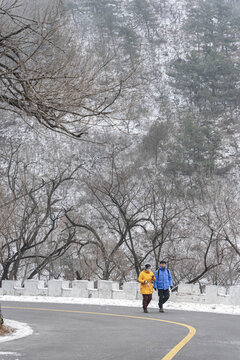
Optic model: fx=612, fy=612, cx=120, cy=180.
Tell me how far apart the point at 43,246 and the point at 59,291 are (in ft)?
84.0

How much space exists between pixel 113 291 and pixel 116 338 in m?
12.2

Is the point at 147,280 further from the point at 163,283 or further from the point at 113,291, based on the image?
the point at 113,291

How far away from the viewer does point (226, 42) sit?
82.4 meters

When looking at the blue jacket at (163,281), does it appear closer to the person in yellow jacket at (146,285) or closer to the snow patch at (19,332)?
the person in yellow jacket at (146,285)

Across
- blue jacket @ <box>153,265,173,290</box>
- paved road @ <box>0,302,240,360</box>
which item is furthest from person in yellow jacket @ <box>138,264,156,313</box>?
paved road @ <box>0,302,240,360</box>

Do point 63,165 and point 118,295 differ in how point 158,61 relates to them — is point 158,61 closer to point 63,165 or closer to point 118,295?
point 63,165

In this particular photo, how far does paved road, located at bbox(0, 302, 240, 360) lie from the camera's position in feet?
26.5

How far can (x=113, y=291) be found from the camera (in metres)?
22.2

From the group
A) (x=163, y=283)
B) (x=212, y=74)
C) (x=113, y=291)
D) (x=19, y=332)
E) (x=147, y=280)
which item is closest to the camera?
(x=19, y=332)

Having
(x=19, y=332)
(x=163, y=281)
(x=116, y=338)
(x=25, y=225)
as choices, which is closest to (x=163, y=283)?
(x=163, y=281)

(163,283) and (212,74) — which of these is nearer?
(163,283)

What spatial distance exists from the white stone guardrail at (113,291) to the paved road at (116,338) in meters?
4.37

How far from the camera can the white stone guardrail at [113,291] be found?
66.3ft

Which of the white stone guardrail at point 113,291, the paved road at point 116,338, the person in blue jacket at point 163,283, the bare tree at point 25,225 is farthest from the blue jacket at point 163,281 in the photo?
the bare tree at point 25,225
